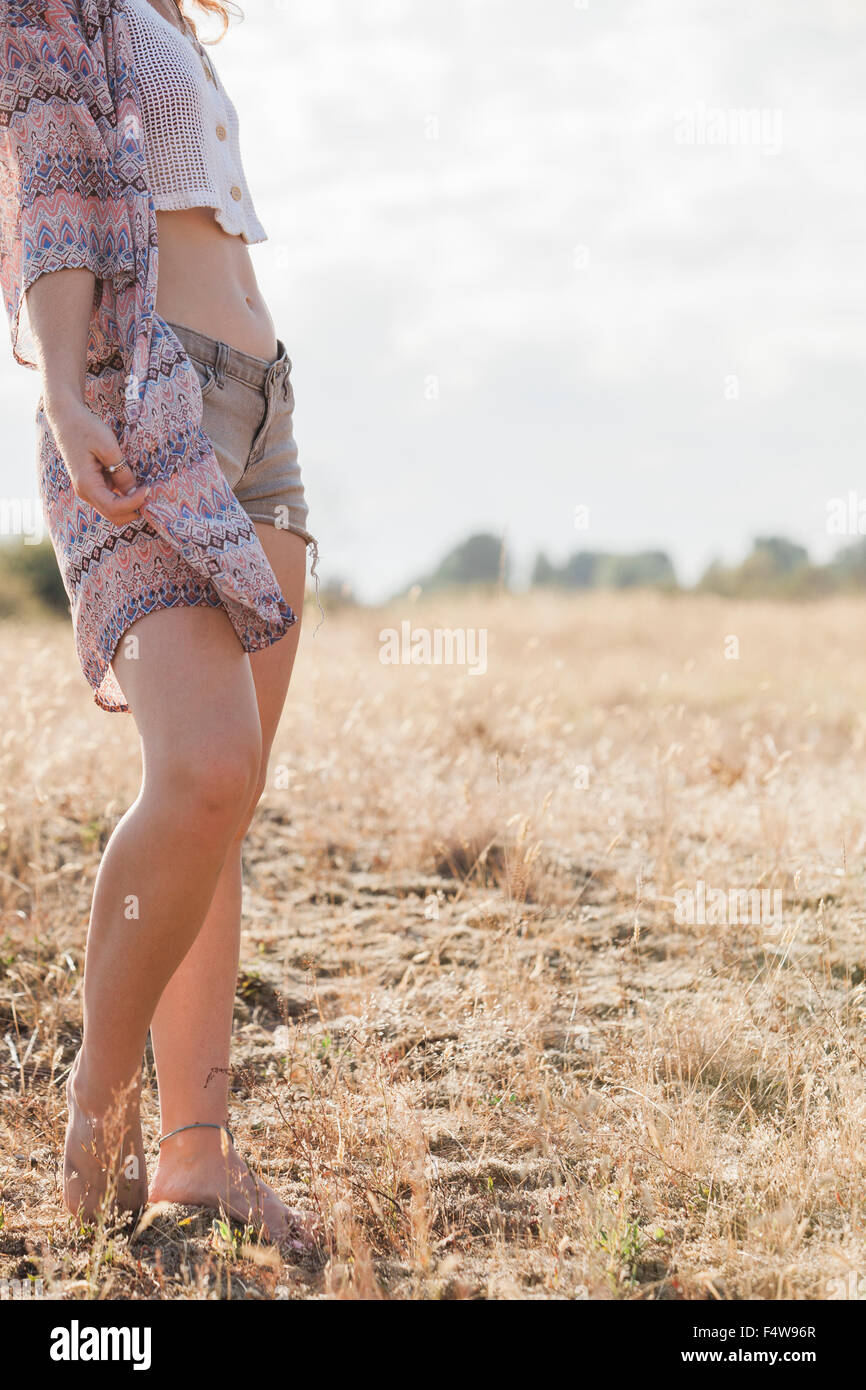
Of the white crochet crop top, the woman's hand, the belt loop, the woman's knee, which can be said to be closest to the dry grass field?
the woman's knee

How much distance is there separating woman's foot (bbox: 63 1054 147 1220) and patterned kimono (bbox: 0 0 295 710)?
2.19ft

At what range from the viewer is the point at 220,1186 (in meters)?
1.75

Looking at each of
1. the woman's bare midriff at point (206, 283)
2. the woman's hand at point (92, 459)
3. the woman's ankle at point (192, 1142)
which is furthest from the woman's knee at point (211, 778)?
the woman's bare midriff at point (206, 283)

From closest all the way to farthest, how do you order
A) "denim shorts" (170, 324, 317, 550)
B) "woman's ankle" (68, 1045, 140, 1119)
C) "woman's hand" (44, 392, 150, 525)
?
"woman's hand" (44, 392, 150, 525), "woman's ankle" (68, 1045, 140, 1119), "denim shorts" (170, 324, 317, 550)

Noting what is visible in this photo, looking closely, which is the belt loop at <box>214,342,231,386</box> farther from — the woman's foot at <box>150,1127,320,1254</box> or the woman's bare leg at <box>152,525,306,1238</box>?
the woman's foot at <box>150,1127,320,1254</box>

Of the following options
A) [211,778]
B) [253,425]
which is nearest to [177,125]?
[253,425]

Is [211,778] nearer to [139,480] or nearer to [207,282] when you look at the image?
[139,480]

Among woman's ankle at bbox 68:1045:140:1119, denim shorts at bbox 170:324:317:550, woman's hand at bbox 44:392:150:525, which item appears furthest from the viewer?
denim shorts at bbox 170:324:317:550

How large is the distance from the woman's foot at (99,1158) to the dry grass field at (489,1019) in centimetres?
4

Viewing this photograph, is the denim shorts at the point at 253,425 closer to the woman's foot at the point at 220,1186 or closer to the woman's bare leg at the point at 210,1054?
the woman's bare leg at the point at 210,1054

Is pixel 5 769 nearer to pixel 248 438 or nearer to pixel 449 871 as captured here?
pixel 449 871

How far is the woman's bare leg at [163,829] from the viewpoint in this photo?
4.99ft

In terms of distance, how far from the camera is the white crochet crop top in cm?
170
